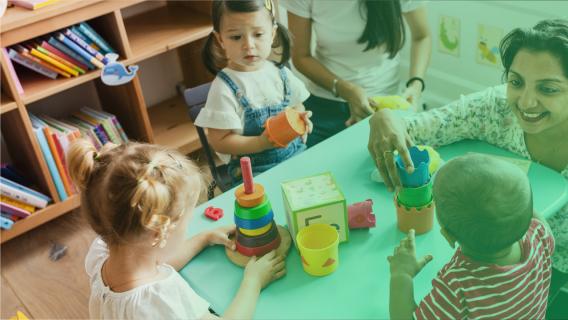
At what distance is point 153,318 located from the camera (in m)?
1.08

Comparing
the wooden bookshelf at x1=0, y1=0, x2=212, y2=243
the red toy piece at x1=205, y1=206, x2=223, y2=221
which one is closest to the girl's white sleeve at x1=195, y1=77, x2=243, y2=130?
the red toy piece at x1=205, y1=206, x2=223, y2=221

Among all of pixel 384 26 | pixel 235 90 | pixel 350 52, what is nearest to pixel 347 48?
pixel 350 52

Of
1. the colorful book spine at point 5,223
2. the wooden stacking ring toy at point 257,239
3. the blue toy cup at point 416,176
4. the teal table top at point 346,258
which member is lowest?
the colorful book spine at point 5,223

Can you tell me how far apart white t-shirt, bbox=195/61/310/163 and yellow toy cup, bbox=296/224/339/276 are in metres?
0.56

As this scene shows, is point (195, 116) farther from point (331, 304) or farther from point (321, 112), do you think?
point (331, 304)

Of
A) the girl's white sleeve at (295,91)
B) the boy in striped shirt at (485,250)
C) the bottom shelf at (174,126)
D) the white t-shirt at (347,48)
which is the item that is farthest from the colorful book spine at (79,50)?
the boy in striped shirt at (485,250)

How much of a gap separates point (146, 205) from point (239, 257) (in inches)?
10.6

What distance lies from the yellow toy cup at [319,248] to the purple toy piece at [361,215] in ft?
0.28

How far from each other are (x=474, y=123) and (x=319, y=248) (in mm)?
569

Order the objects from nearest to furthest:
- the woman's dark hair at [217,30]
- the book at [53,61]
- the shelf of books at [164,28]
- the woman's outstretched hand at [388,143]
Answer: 1. the woman's outstretched hand at [388,143]
2. the woman's dark hair at [217,30]
3. the book at [53,61]
4. the shelf of books at [164,28]

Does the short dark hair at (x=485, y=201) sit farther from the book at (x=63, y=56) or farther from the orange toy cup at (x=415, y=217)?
the book at (x=63, y=56)

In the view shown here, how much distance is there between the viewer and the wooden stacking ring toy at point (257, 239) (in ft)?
3.98

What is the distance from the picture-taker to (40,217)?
2410 millimetres

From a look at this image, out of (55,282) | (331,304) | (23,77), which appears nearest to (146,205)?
(331,304)
